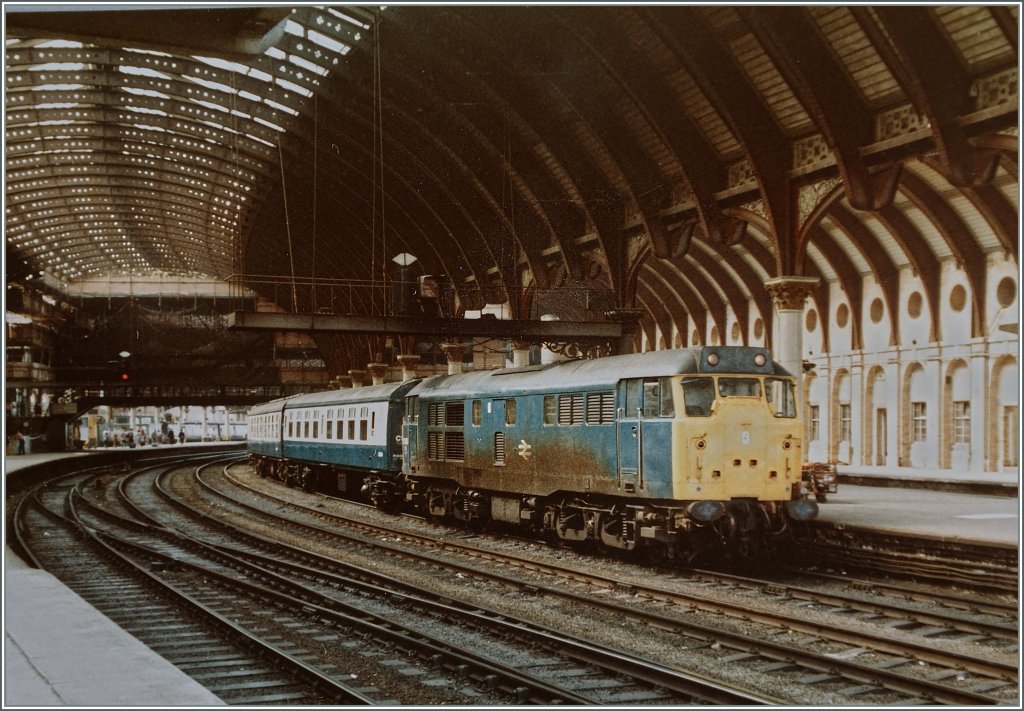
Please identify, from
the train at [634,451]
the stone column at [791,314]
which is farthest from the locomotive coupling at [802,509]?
the stone column at [791,314]

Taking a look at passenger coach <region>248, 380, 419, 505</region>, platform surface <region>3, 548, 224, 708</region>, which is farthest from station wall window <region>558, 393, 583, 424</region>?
passenger coach <region>248, 380, 419, 505</region>

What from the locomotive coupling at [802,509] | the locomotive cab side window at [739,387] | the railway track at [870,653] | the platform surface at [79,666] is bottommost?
the railway track at [870,653]

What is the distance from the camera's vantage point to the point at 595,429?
66.8 feet

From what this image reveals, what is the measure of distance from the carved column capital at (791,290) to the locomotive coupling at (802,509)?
379 inches

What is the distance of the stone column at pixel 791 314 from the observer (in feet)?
87.0

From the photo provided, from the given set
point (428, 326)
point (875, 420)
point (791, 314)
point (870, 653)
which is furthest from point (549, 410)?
point (875, 420)

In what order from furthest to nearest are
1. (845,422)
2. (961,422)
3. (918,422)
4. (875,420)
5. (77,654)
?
(845,422) < (875,420) < (918,422) < (961,422) < (77,654)

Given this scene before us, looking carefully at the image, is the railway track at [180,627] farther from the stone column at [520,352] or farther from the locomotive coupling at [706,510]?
the stone column at [520,352]

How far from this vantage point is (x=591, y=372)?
2089cm

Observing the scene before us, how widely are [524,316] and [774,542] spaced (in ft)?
73.8

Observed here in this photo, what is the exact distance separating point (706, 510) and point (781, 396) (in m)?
2.84

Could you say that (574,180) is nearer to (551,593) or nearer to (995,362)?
(995,362)

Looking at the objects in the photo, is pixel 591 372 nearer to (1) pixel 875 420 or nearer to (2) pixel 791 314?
(2) pixel 791 314

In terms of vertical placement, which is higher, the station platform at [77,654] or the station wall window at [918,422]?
the station wall window at [918,422]
